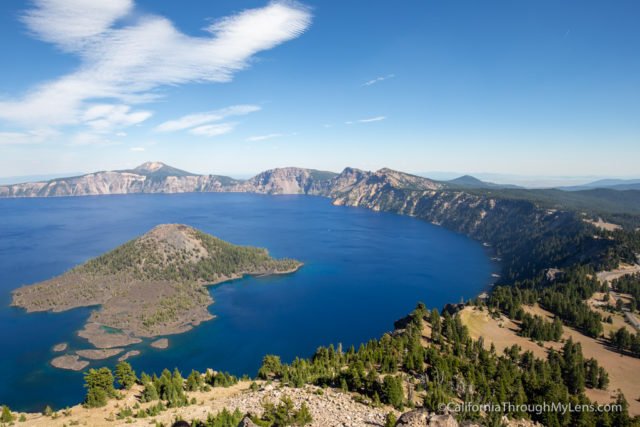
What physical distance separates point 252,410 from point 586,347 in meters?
117

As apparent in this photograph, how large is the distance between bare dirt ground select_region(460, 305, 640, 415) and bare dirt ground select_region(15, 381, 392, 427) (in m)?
69.8

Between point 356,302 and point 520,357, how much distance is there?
84.3 metres

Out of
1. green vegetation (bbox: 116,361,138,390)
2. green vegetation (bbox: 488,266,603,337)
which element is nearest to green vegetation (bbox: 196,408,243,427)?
green vegetation (bbox: 116,361,138,390)

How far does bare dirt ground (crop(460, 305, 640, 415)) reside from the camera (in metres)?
88.3

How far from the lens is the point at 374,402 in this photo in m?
58.3

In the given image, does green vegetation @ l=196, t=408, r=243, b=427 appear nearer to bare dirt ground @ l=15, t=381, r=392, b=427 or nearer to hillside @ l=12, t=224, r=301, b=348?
bare dirt ground @ l=15, t=381, r=392, b=427

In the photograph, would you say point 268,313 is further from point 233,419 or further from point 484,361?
point 233,419

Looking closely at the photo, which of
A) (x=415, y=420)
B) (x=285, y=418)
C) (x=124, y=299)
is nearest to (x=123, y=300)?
(x=124, y=299)

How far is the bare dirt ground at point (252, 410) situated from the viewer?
165 feet

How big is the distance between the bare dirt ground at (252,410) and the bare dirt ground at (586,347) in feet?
229

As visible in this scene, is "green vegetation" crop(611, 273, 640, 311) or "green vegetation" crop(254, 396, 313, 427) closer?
"green vegetation" crop(254, 396, 313, 427)

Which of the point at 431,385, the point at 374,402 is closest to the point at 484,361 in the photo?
the point at 431,385

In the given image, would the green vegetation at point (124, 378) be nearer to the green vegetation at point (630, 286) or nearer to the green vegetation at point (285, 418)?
the green vegetation at point (285, 418)

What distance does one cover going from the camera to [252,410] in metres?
52.9
